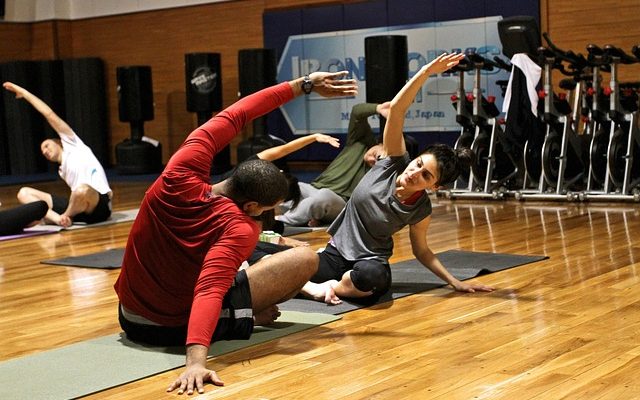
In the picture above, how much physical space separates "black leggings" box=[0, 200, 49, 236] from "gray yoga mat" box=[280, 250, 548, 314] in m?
2.97

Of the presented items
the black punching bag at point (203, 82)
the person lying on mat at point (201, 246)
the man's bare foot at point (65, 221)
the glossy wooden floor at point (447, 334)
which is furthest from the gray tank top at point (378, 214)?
the black punching bag at point (203, 82)

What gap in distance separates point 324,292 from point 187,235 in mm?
1117

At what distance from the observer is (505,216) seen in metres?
6.95

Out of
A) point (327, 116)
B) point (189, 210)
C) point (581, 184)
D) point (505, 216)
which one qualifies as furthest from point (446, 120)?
point (189, 210)

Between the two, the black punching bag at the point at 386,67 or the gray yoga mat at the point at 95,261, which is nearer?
the gray yoga mat at the point at 95,261

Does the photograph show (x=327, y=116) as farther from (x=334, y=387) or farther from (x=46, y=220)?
(x=334, y=387)

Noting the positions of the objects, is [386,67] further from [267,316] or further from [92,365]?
[92,365]

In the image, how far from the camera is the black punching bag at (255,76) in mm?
10492

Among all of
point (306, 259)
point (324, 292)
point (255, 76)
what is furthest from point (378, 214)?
point (255, 76)

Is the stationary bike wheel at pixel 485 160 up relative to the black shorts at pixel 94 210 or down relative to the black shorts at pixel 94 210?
up

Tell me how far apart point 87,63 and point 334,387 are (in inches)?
430

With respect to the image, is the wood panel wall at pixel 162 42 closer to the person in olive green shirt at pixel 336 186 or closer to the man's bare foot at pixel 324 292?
the person in olive green shirt at pixel 336 186

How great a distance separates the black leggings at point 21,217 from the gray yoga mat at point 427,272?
2970mm

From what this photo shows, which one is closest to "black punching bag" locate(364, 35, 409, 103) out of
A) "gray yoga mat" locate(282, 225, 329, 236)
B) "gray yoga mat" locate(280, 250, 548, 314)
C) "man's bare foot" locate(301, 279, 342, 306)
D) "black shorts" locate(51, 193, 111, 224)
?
"gray yoga mat" locate(282, 225, 329, 236)
